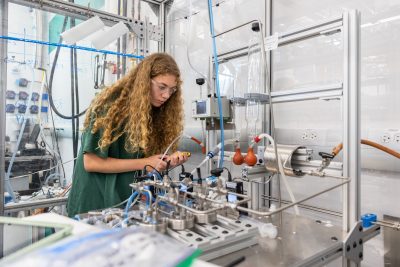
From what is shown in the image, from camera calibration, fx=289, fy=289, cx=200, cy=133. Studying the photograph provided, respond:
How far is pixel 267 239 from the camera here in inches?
37.5

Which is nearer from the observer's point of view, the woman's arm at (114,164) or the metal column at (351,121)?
the metal column at (351,121)

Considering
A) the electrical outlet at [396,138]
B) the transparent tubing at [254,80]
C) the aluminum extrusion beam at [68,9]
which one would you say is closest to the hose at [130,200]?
the transparent tubing at [254,80]

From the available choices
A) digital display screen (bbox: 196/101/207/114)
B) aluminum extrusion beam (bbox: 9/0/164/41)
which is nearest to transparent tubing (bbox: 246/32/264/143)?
digital display screen (bbox: 196/101/207/114)

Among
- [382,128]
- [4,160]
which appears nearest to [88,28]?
[4,160]

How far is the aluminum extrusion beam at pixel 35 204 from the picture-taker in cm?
200

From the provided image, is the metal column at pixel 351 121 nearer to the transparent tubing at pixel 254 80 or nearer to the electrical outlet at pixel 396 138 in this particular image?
the electrical outlet at pixel 396 138

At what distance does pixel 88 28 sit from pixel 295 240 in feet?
6.32

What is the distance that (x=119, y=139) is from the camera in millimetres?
1436

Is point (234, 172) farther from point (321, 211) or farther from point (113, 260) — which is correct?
point (113, 260)

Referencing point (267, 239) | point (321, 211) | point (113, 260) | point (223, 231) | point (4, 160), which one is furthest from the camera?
point (4, 160)

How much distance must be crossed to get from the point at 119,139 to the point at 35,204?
115 centimetres

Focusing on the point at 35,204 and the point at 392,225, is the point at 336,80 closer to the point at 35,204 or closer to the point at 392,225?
the point at 392,225

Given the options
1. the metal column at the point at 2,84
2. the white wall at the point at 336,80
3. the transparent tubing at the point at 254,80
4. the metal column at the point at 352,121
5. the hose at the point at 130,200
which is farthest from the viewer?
the metal column at the point at 2,84

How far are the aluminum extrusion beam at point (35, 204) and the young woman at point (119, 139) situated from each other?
0.86 meters
